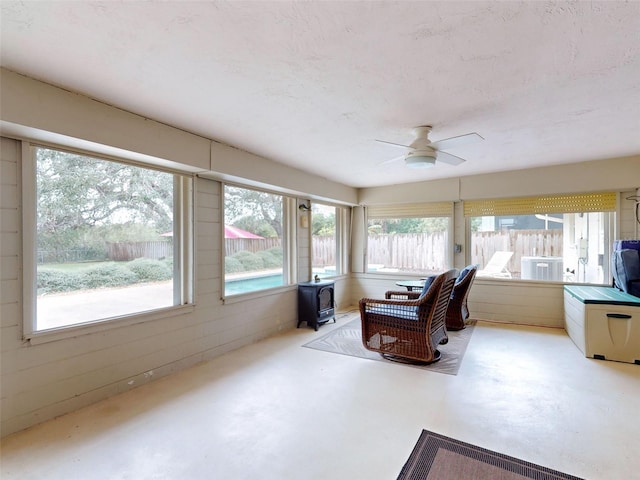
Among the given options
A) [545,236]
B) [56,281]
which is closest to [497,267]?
[545,236]

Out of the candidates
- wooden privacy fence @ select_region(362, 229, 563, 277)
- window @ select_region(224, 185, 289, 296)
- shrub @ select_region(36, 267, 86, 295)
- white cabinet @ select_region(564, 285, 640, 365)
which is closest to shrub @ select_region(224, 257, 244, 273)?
window @ select_region(224, 185, 289, 296)

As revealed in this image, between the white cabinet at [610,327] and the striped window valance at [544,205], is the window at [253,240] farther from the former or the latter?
the white cabinet at [610,327]

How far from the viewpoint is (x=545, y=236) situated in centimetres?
493

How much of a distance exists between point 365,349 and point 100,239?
9.52 ft

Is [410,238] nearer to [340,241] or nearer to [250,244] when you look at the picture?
[340,241]

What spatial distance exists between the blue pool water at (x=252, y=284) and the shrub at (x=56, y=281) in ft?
4.91

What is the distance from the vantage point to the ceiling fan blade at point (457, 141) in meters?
2.59

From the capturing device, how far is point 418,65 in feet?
6.37

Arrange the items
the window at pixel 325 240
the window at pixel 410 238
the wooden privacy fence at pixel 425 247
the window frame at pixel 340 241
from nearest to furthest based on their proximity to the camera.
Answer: the wooden privacy fence at pixel 425 247 < the window at pixel 325 240 < the window at pixel 410 238 < the window frame at pixel 340 241

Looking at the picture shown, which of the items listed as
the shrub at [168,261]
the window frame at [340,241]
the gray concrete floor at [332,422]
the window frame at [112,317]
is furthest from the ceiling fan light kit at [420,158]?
the window frame at [340,241]

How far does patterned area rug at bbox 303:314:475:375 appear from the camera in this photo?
3297mm

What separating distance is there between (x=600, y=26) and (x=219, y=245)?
3.48 m

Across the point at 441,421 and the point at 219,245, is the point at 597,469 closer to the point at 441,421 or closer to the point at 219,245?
the point at 441,421

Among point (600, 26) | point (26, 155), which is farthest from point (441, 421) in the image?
point (26, 155)
